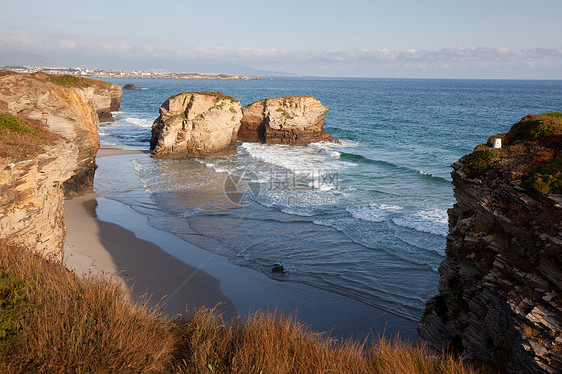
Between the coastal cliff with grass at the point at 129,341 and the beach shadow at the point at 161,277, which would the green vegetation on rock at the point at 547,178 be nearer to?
the coastal cliff with grass at the point at 129,341

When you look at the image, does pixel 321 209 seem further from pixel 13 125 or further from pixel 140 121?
pixel 140 121

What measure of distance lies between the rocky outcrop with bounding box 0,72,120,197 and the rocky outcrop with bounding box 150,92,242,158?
10.2 m

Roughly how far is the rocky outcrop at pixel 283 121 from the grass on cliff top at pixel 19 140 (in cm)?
3104

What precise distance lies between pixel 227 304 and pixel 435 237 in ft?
35.3

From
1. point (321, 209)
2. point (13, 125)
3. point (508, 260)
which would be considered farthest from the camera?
point (321, 209)

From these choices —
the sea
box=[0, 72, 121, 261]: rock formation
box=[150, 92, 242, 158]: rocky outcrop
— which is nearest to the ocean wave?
the sea

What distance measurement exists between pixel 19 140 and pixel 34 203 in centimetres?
273

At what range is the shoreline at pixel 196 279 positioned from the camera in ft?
41.8

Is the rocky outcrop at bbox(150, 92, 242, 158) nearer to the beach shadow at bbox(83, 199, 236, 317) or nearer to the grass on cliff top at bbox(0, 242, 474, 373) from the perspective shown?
the beach shadow at bbox(83, 199, 236, 317)

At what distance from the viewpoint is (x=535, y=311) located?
7.14 metres

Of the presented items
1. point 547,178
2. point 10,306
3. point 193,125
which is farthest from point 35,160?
point 193,125

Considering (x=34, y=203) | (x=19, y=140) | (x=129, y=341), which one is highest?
(x=19, y=140)

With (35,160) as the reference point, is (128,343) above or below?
below

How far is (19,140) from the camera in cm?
1294
